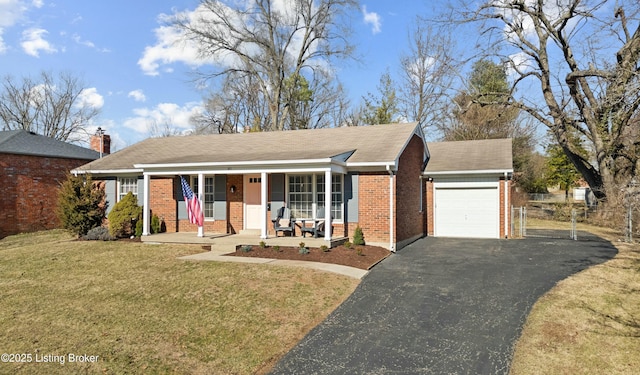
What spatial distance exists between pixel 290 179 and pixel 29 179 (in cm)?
1384

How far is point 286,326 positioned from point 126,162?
13141 mm

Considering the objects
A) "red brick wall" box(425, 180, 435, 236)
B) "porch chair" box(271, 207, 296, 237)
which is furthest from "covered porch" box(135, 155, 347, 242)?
"red brick wall" box(425, 180, 435, 236)

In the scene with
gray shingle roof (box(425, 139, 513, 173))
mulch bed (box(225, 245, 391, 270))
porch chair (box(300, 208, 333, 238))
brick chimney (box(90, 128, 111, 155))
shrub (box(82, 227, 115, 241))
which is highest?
brick chimney (box(90, 128, 111, 155))

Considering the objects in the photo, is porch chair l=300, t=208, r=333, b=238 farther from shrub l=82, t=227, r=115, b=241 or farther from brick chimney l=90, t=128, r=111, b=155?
brick chimney l=90, t=128, r=111, b=155

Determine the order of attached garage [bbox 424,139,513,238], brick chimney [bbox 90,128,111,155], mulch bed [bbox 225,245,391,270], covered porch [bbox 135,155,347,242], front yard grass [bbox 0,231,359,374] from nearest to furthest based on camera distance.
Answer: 1. front yard grass [bbox 0,231,359,374]
2. mulch bed [bbox 225,245,391,270]
3. covered porch [bbox 135,155,347,242]
4. attached garage [bbox 424,139,513,238]
5. brick chimney [bbox 90,128,111,155]

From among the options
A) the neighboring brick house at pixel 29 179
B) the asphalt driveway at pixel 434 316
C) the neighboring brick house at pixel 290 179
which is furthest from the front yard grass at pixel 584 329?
the neighboring brick house at pixel 29 179

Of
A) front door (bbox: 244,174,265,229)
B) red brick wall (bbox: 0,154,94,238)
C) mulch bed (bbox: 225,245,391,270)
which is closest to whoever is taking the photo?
mulch bed (bbox: 225,245,391,270)

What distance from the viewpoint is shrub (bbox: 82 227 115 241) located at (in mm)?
14383

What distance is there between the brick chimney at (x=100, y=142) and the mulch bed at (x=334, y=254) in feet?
49.6

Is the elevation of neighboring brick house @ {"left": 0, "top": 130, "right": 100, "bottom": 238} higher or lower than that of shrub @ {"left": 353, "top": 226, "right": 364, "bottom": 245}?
higher

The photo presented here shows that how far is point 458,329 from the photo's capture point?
20.3ft

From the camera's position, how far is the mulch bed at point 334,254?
1024 centimetres

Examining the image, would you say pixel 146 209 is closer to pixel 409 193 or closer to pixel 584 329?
pixel 409 193

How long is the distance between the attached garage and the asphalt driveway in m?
4.37
